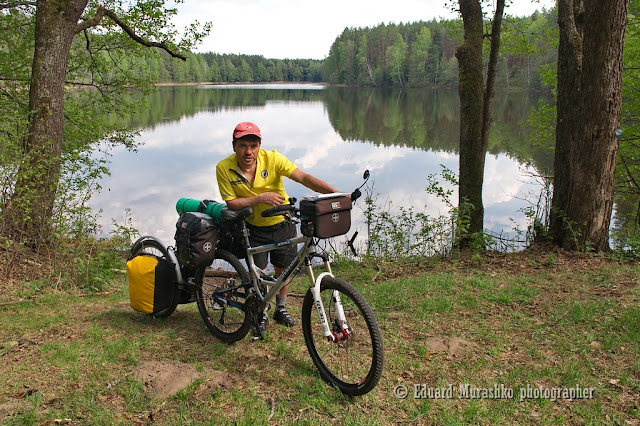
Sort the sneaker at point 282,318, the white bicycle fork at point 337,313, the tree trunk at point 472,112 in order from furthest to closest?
1. the tree trunk at point 472,112
2. the sneaker at point 282,318
3. the white bicycle fork at point 337,313

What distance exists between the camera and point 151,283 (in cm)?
453

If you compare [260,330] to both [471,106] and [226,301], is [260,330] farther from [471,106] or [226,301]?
[471,106]

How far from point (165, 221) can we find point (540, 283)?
9664 millimetres

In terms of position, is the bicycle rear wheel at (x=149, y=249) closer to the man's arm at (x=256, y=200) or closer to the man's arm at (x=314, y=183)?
the man's arm at (x=256, y=200)

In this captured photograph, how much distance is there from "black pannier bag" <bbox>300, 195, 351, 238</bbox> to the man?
0.48 metres

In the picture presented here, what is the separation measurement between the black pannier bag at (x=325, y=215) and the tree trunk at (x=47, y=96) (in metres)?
4.65

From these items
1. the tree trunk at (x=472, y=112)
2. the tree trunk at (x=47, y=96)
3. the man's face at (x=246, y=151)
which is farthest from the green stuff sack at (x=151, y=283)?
the tree trunk at (x=472, y=112)

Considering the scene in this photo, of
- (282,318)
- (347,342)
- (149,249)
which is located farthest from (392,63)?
(347,342)

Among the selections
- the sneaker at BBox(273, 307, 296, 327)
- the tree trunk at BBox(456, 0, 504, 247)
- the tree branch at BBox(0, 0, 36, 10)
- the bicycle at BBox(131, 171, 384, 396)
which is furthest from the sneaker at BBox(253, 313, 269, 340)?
the tree branch at BBox(0, 0, 36, 10)

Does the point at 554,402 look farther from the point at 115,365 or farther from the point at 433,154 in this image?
the point at 433,154

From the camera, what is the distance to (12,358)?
12.4ft

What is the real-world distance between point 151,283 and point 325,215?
2.29m

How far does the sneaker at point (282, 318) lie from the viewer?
175 inches

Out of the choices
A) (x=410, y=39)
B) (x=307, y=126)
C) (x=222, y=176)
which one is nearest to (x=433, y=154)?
(x=307, y=126)
